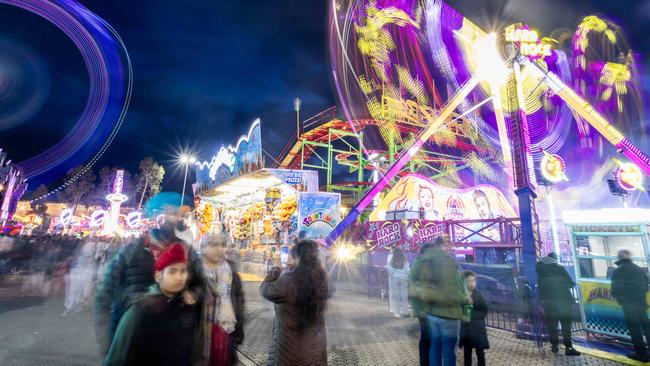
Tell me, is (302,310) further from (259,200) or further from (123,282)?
(259,200)

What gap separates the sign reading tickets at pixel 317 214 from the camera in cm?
1794

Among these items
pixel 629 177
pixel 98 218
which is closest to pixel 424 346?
pixel 629 177

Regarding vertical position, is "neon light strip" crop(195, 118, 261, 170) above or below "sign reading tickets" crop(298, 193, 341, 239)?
above

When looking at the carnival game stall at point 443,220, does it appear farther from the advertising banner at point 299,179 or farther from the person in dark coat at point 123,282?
the person in dark coat at point 123,282

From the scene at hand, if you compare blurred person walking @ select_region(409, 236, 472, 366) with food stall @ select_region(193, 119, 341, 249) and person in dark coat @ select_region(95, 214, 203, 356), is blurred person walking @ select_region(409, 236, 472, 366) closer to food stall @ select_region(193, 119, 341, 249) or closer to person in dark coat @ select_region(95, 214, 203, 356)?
person in dark coat @ select_region(95, 214, 203, 356)

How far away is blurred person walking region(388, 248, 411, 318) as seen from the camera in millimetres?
8469

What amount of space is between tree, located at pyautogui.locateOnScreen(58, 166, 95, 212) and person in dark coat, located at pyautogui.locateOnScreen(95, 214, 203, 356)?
65.0 metres

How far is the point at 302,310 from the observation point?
2.91 meters

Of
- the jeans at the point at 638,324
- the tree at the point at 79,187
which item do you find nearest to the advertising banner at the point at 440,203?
the jeans at the point at 638,324

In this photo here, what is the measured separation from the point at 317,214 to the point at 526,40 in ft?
41.3

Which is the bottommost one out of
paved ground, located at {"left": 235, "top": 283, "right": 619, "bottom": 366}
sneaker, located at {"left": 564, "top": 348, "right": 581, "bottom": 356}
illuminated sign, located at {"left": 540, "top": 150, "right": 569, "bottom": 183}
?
paved ground, located at {"left": 235, "top": 283, "right": 619, "bottom": 366}

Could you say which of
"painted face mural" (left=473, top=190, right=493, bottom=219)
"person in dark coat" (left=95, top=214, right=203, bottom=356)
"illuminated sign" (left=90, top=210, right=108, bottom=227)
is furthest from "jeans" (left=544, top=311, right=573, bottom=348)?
"illuminated sign" (left=90, top=210, right=108, bottom=227)

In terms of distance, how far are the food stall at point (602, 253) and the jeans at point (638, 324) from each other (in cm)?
94

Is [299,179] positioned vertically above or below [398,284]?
above
